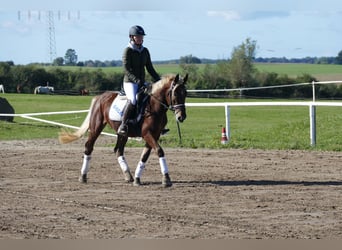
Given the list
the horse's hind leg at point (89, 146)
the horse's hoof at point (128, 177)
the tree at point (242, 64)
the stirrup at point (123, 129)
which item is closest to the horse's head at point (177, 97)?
the stirrup at point (123, 129)

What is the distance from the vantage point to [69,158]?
19062 millimetres

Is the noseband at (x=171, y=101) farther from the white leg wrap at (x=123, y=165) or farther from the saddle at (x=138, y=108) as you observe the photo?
the white leg wrap at (x=123, y=165)

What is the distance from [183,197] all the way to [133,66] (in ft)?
9.59

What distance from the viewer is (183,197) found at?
1252cm

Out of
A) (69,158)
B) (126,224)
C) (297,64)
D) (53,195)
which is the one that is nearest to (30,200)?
(53,195)

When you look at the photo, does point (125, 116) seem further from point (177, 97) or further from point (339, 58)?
point (339, 58)

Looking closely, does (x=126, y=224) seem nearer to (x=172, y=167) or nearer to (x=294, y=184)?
(x=294, y=184)

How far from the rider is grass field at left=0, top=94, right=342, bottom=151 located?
730 cm

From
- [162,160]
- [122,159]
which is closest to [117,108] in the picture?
[122,159]

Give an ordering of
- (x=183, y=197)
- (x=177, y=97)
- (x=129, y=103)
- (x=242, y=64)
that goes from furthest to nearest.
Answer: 1. (x=242, y=64)
2. (x=129, y=103)
3. (x=177, y=97)
4. (x=183, y=197)

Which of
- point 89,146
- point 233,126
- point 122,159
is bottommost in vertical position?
point 233,126

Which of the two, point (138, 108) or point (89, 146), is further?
point (89, 146)

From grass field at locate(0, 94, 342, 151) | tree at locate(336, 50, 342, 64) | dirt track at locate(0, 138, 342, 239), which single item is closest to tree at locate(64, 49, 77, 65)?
grass field at locate(0, 94, 342, 151)

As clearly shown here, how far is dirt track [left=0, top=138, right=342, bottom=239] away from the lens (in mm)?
9570
